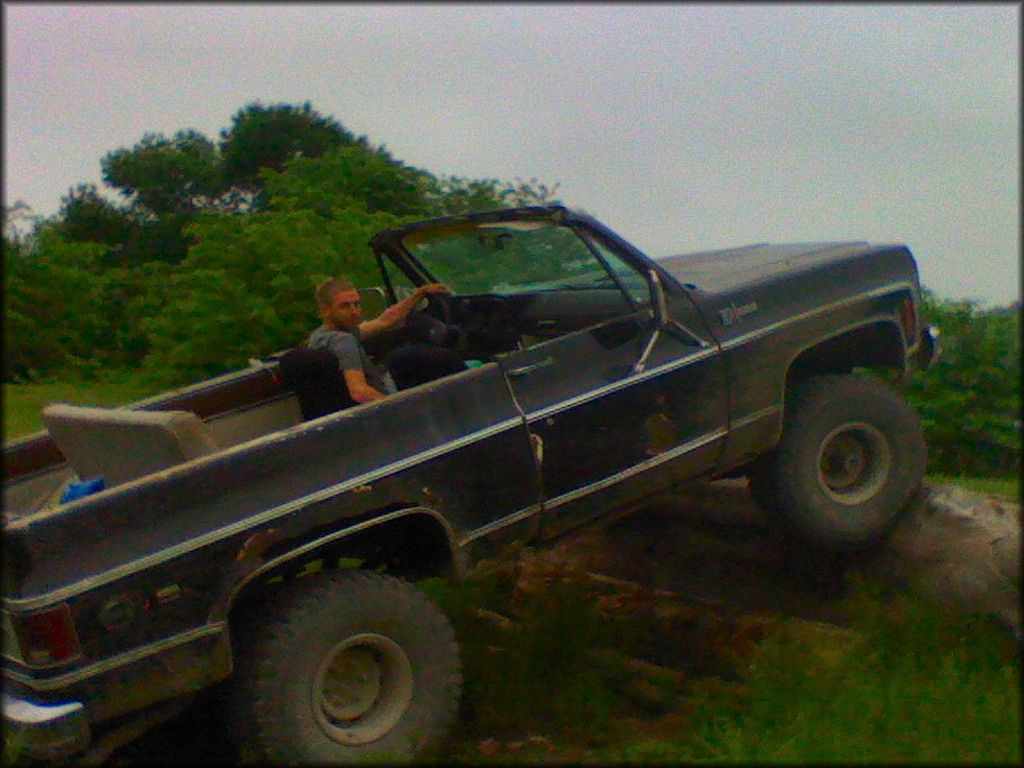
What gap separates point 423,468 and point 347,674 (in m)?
0.77

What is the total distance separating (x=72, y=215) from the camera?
25.1 feet

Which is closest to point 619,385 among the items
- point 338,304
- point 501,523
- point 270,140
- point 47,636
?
point 501,523

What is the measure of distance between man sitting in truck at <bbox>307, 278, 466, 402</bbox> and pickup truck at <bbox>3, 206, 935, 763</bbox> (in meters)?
0.21

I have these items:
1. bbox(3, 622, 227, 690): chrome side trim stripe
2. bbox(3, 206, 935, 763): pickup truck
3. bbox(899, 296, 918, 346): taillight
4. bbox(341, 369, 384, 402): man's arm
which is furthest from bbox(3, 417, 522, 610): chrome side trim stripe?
bbox(899, 296, 918, 346): taillight

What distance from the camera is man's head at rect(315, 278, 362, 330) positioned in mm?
4945

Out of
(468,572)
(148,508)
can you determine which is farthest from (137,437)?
(468,572)

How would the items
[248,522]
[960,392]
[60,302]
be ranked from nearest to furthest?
[248,522] → [960,392] → [60,302]

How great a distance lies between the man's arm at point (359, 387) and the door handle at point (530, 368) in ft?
1.93

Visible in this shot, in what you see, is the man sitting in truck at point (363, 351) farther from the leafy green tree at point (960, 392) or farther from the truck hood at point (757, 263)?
the leafy green tree at point (960, 392)

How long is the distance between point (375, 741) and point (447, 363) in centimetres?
149

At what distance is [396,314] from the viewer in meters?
5.48

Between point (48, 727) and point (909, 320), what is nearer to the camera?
point (48, 727)

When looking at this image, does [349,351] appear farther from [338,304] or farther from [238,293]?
[238,293]

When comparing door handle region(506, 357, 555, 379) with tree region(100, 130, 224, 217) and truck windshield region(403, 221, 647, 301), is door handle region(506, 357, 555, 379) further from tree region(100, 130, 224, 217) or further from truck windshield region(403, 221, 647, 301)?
tree region(100, 130, 224, 217)
